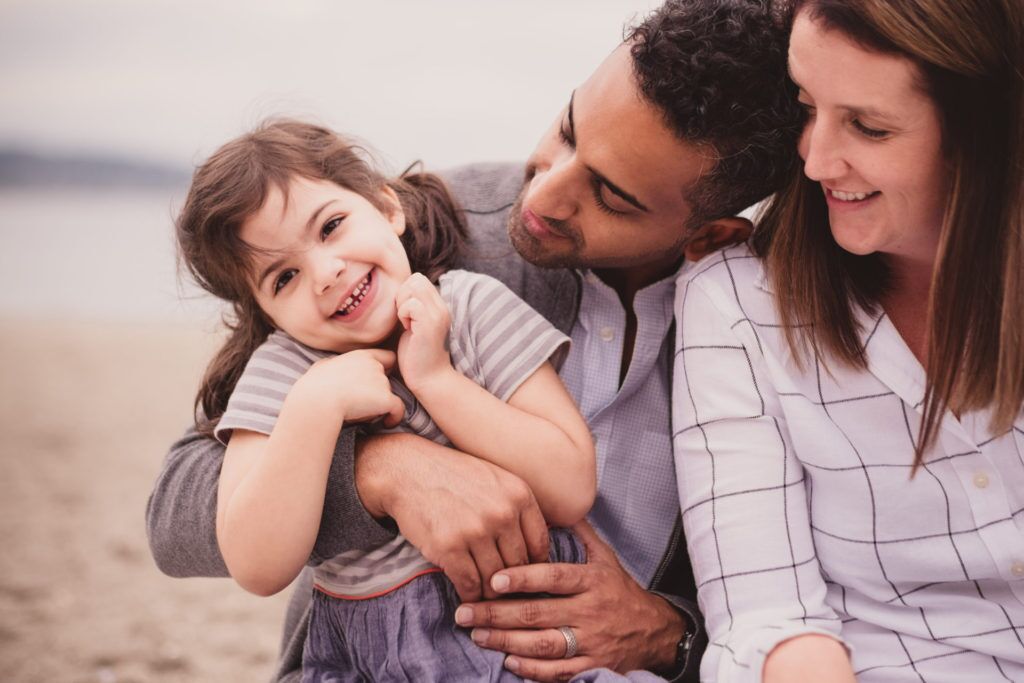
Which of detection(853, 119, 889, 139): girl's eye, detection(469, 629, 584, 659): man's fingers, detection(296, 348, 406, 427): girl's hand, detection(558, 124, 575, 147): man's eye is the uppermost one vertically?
detection(853, 119, 889, 139): girl's eye

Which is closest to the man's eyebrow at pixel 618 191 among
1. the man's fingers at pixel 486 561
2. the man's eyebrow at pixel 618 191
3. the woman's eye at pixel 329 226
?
the man's eyebrow at pixel 618 191

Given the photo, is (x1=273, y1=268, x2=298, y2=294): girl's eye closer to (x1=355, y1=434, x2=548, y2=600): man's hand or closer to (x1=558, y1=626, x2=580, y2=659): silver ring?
(x1=355, y1=434, x2=548, y2=600): man's hand

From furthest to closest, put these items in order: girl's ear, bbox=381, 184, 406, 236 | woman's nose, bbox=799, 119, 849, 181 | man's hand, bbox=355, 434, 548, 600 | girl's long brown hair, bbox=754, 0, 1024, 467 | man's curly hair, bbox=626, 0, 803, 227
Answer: girl's ear, bbox=381, 184, 406, 236 → man's curly hair, bbox=626, 0, 803, 227 → man's hand, bbox=355, 434, 548, 600 → woman's nose, bbox=799, 119, 849, 181 → girl's long brown hair, bbox=754, 0, 1024, 467

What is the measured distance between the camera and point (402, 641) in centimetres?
167

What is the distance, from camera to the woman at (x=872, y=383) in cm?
150

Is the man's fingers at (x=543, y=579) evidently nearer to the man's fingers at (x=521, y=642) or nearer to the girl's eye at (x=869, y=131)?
the man's fingers at (x=521, y=642)

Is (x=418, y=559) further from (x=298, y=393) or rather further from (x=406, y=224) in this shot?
(x=406, y=224)

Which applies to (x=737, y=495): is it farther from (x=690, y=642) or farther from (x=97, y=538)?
(x=97, y=538)

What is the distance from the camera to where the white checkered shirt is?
162 cm

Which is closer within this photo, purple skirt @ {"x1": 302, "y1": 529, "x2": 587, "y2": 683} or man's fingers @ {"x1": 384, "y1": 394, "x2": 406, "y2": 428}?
purple skirt @ {"x1": 302, "y1": 529, "x2": 587, "y2": 683}

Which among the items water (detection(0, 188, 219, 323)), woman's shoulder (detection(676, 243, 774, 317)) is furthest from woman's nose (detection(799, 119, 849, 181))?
water (detection(0, 188, 219, 323))

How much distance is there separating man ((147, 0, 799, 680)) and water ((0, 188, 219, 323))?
4251 millimetres

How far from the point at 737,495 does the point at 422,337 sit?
611mm

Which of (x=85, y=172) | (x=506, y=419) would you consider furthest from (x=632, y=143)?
(x=85, y=172)
